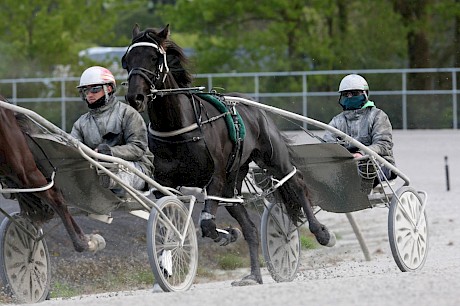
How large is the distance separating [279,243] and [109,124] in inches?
80.7

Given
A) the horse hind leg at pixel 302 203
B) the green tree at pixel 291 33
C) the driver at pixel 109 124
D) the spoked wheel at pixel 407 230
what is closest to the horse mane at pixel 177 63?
the driver at pixel 109 124

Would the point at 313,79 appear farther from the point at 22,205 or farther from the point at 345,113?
the point at 22,205

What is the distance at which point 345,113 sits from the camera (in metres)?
10.8

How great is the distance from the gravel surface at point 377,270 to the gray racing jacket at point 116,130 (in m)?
1.01

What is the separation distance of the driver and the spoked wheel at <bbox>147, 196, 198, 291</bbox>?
453 mm

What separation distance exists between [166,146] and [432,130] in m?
16.9

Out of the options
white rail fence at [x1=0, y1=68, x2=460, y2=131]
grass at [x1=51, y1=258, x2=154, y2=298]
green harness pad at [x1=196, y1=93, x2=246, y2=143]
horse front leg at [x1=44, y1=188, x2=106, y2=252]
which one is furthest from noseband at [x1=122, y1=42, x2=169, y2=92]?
white rail fence at [x1=0, y1=68, x2=460, y2=131]

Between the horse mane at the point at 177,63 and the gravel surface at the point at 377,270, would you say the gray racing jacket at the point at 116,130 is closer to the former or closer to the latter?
the horse mane at the point at 177,63

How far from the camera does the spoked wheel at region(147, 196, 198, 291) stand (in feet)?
27.7

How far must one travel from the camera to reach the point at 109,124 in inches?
365

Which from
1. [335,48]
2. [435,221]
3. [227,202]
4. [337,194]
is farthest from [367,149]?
[335,48]

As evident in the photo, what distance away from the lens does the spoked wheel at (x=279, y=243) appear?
10547 millimetres

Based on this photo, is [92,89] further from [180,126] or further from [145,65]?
[180,126]

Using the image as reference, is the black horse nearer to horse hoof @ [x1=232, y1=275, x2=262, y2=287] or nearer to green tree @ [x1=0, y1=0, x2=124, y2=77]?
horse hoof @ [x1=232, y1=275, x2=262, y2=287]
